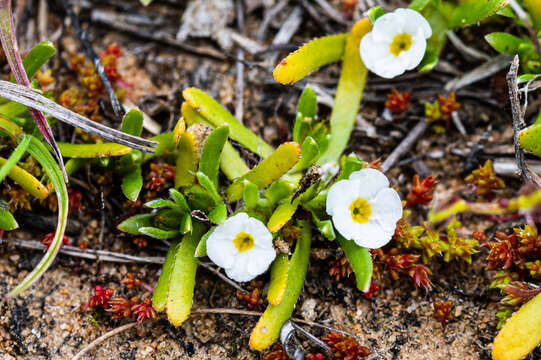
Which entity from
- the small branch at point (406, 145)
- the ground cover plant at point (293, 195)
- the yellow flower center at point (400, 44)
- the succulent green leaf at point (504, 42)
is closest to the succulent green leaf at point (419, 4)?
the ground cover plant at point (293, 195)

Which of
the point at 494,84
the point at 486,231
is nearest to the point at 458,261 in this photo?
the point at 486,231

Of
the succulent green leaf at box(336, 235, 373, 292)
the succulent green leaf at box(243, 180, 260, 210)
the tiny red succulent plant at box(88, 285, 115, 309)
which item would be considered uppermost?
the succulent green leaf at box(243, 180, 260, 210)

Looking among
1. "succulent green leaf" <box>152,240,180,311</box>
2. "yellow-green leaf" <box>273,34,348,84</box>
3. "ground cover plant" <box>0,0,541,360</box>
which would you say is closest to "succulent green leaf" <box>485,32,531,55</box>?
"ground cover plant" <box>0,0,541,360</box>

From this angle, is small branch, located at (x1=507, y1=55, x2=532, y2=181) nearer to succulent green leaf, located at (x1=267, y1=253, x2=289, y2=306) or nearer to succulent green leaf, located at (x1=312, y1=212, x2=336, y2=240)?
succulent green leaf, located at (x1=312, y1=212, x2=336, y2=240)

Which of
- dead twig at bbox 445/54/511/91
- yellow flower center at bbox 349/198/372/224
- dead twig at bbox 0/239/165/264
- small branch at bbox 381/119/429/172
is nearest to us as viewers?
yellow flower center at bbox 349/198/372/224

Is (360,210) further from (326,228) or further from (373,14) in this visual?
(373,14)

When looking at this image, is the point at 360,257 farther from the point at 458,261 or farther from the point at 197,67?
the point at 197,67
